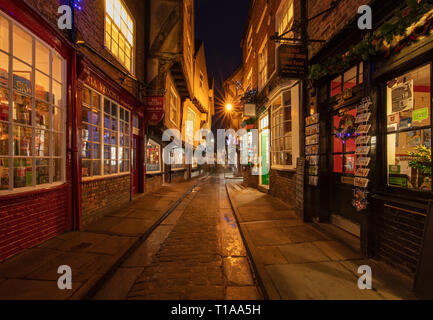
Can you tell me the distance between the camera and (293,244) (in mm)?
4219

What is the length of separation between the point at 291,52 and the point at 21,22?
238 inches

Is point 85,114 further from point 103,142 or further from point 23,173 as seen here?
point 23,173

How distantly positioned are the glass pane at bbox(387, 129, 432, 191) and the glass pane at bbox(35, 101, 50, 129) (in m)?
7.00

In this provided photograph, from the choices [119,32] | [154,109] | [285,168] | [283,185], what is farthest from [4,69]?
[283,185]

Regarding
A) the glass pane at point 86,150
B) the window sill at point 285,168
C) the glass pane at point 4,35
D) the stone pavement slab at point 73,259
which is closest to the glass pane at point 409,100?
the window sill at point 285,168

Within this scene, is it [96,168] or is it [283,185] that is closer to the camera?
[96,168]

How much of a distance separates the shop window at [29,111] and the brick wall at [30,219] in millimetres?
297

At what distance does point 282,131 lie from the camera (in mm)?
8086

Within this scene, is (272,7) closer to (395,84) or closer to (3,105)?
(395,84)

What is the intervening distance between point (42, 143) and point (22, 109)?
0.80 meters

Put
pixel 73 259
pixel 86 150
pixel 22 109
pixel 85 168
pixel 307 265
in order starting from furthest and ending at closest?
pixel 86 150
pixel 85 168
pixel 22 109
pixel 73 259
pixel 307 265

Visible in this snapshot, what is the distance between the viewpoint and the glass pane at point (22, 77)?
380cm

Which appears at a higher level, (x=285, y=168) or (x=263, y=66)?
(x=263, y=66)
